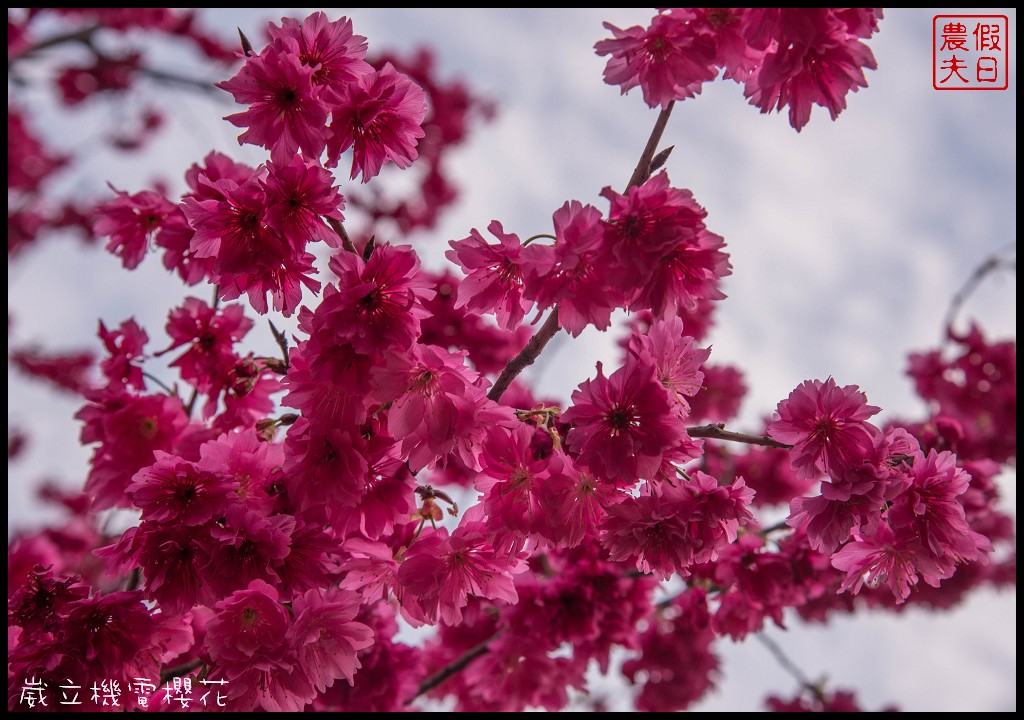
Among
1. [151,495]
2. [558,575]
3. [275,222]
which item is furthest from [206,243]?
[558,575]

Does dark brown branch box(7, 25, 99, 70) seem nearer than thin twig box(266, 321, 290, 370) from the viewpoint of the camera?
No

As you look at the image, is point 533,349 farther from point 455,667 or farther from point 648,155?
point 455,667

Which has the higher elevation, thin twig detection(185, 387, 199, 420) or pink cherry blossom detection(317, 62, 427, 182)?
pink cherry blossom detection(317, 62, 427, 182)

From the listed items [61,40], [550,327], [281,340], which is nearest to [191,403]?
[281,340]

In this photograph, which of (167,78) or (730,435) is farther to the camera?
(167,78)

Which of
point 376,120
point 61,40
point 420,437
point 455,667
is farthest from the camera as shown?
point 61,40

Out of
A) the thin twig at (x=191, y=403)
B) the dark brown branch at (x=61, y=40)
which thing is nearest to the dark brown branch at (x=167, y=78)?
the dark brown branch at (x=61, y=40)

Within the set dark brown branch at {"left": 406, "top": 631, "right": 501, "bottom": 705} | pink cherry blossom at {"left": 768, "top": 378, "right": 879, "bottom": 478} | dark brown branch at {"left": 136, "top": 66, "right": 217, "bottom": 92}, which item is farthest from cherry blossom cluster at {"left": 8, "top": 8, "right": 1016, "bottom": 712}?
dark brown branch at {"left": 136, "top": 66, "right": 217, "bottom": 92}

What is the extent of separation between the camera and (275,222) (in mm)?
1762

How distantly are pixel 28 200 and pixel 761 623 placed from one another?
32.3ft

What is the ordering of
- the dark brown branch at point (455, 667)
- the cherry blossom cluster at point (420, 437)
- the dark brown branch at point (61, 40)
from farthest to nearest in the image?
the dark brown branch at point (61, 40) < the dark brown branch at point (455, 667) < the cherry blossom cluster at point (420, 437)

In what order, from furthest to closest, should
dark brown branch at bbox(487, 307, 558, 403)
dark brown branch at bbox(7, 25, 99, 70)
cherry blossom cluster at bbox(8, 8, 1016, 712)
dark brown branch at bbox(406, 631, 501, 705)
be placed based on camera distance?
dark brown branch at bbox(7, 25, 99, 70), dark brown branch at bbox(406, 631, 501, 705), dark brown branch at bbox(487, 307, 558, 403), cherry blossom cluster at bbox(8, 8, 1016, 712)

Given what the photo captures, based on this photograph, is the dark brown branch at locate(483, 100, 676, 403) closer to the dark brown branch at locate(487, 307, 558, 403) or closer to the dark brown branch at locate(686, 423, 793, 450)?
the dark brown branch at locate(487, 307, 558, 403)

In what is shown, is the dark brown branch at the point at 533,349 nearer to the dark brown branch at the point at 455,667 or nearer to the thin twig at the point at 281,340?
the thin twig at the point at 281,340
